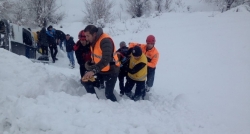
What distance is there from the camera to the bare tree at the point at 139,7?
25734mm

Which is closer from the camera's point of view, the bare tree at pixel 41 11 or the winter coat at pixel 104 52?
the winter coat at pixel 104 52

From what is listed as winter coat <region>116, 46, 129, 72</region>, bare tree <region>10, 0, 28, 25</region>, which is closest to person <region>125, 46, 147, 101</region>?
winter coat <region>116, 46, 129, 72</region>

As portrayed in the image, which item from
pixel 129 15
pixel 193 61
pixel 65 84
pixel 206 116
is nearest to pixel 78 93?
pixel 65 84

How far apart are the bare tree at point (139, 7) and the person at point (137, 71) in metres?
21.5

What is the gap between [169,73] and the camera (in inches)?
344

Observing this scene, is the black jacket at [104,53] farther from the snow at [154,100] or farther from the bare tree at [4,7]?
the bare tree at [4,7]

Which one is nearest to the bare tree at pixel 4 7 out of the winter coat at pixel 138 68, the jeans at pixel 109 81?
the winter coat at pixel 138 68

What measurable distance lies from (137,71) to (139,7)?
22017mm

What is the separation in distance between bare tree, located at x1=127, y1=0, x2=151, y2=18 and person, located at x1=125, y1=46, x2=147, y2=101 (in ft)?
70.5

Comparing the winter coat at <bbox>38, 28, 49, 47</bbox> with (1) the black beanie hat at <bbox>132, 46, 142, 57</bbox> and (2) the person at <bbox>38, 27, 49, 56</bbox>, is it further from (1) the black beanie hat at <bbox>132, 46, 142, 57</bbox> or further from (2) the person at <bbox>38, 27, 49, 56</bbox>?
(1) the black beanie hat at <bbox>132, 46, 142, 57</bbox>

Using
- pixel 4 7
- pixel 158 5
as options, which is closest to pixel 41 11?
pixel 4 7

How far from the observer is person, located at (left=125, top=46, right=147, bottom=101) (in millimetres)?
4766

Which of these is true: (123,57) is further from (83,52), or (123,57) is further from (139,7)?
(139,7)

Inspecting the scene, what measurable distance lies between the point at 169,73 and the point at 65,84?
5.20 m
